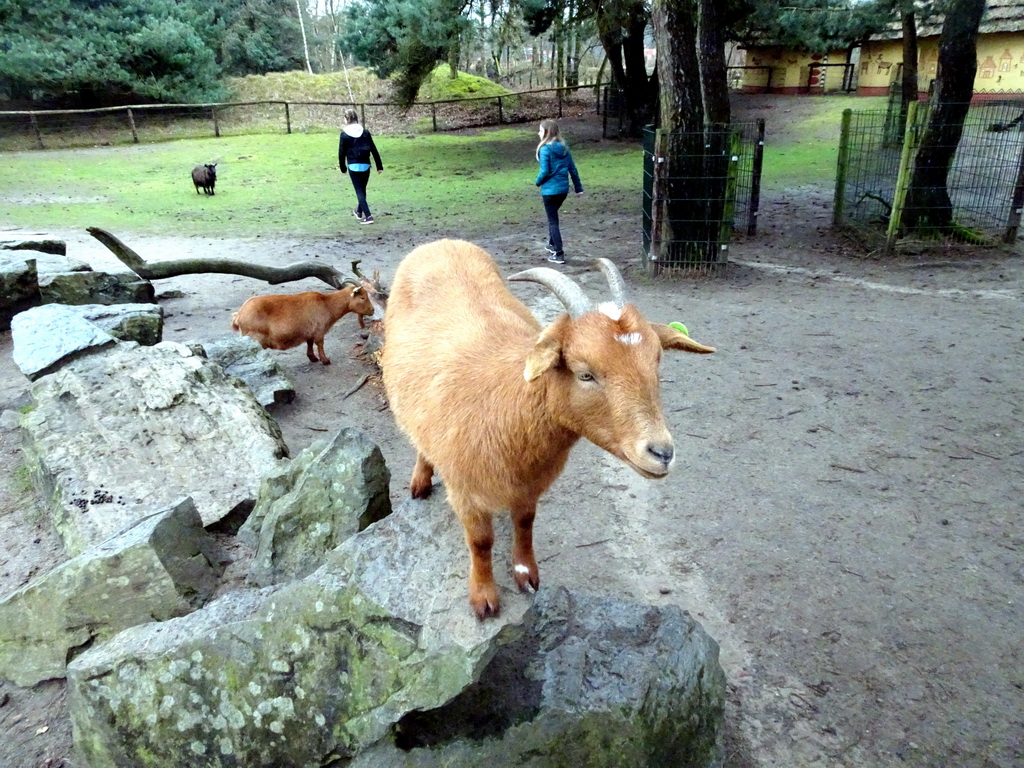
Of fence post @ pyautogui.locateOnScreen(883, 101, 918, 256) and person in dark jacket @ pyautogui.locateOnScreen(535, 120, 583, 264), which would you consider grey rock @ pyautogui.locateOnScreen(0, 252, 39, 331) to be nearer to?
person in dark jacket @ pyautogui.locateOnScreen(535, 120, 583, 264)

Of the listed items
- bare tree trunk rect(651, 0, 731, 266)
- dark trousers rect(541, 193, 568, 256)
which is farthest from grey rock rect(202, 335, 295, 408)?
bare tree trunk rect(651, 0, 731, 266)

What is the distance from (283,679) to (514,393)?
135cm

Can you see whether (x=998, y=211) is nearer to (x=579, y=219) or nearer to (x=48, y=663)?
(x=579, y=219)

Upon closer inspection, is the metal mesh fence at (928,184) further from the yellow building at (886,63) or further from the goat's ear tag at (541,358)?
the goat's ear tag at (541,358)

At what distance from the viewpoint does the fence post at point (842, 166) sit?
10695 millimetres

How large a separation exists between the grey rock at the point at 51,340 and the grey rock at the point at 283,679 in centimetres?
302

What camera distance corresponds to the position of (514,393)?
8.62ft

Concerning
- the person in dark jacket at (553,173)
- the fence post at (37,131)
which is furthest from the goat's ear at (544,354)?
the fence post at (37,131)

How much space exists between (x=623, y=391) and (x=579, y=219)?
1095 centimetres

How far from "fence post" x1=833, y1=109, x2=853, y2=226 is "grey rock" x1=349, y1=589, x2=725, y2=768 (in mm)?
9947

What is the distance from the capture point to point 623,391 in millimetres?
2297

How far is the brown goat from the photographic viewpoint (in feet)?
7.62

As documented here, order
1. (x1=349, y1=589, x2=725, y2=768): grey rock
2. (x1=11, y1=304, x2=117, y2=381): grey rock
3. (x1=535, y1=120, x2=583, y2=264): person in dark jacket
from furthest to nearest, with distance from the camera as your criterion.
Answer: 1. (x1=535, y1=120, x2=583, y2=264): person in dark jacket
2. (x1=11, y1=304, x2=117, y2=381): grey rock
3. (x1=349, y1=589, x2=725, y2=768): grey rock

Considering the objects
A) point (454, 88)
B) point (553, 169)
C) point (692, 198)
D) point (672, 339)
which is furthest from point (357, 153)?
point (454, 88)
